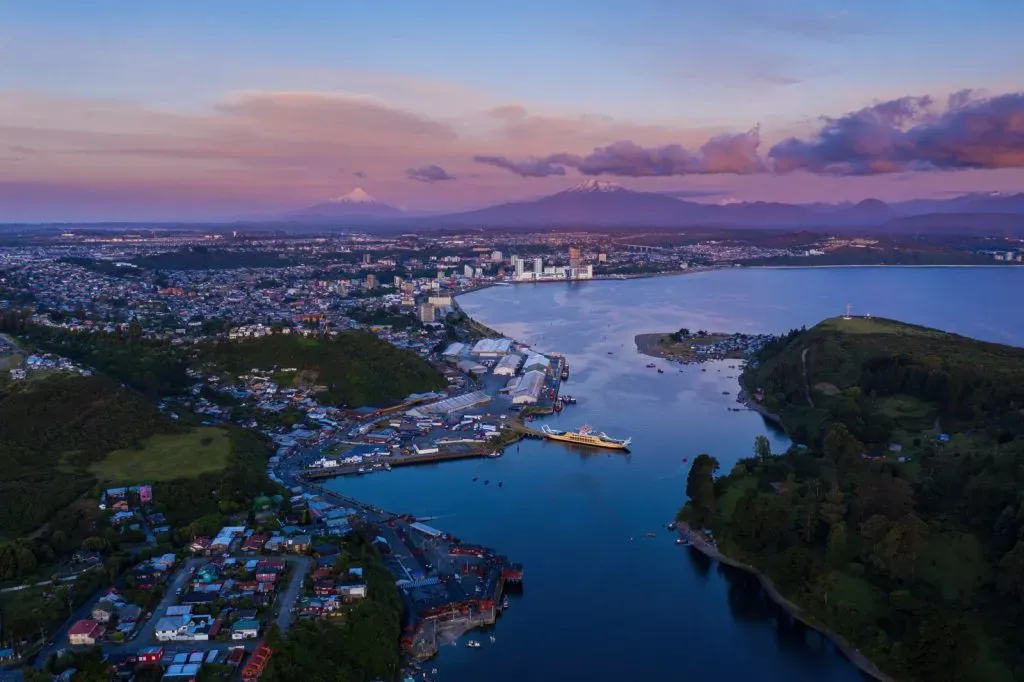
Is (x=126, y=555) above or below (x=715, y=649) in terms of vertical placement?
above

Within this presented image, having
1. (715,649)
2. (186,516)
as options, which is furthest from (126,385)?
(715,649)

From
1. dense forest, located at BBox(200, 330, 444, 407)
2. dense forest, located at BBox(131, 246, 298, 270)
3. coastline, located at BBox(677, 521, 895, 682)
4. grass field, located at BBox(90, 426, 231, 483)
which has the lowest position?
coastline, located at BBox(677, 521, 895, 682)

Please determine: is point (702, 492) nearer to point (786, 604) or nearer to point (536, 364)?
point (786, 604)

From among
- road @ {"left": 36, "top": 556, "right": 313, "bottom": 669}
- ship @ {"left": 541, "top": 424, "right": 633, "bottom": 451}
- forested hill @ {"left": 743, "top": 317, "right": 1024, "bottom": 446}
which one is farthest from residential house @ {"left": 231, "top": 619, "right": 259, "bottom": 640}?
forested hill @ {"left": 743, "top": 317, "right": 1024, "bottom": 446}

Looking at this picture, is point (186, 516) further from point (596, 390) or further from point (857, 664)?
point (596, 390)

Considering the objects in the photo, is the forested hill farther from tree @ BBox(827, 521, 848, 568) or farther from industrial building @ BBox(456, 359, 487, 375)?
industrial building @ BBox(456, 359, 487, 375)

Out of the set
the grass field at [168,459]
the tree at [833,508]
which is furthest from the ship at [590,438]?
the grass field at [168,459]

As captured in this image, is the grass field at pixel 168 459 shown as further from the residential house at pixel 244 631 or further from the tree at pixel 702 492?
the tree at pixel 702 492
